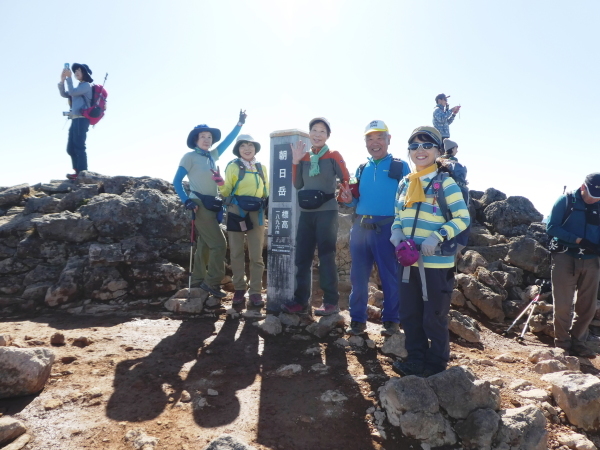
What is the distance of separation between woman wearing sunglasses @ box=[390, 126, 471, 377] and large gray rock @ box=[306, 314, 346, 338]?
1499 mm

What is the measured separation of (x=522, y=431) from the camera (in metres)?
2.97

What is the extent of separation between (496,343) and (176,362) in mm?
5545

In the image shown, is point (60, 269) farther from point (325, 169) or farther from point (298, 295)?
point (325, 169)

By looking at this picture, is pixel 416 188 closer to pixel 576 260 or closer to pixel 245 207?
pixel 245 207

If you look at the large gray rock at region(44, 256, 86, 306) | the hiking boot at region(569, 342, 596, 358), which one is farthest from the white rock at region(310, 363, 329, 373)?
the large gray rock at region(44, 256, 86, 306)

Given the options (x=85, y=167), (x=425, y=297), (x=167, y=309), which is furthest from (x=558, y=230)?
(x=85, y=167)

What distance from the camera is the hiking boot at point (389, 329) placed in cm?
512

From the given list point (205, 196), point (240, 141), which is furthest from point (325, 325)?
point (240, 141)

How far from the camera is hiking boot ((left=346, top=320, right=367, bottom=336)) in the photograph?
512 cm

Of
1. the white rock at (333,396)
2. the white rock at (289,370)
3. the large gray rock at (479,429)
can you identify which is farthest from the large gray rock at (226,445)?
the large gray rock at (479,429)

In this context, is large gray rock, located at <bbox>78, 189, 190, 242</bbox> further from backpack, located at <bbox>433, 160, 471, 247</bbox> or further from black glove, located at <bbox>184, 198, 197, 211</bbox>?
backpack, located at <bbox>433, 160, 471, 247</bbox>

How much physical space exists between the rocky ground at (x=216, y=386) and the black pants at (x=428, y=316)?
0.47 meters

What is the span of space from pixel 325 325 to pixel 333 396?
70.4 inches

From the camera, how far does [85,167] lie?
977 centimetres
